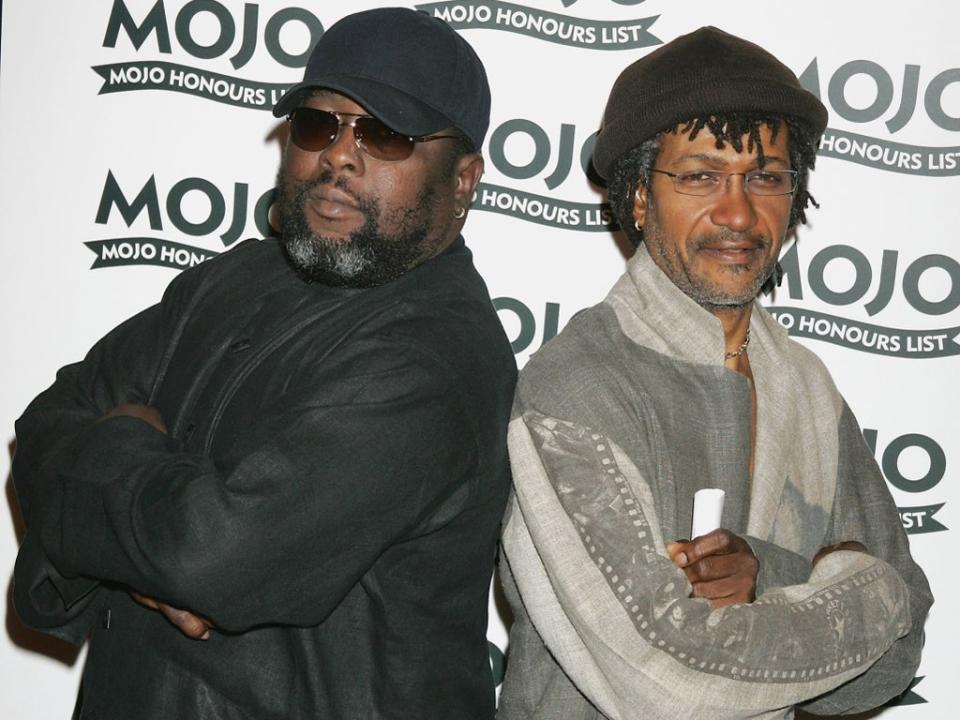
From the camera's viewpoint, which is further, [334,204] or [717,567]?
[334,204]

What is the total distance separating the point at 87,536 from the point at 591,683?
1.00 meters

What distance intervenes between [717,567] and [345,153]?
1.09 meters

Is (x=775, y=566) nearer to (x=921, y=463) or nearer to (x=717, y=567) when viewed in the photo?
(x=717, y=567)

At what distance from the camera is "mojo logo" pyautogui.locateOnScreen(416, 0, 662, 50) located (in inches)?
137

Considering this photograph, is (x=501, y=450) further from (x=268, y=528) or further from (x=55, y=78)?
(x=55, y=78)

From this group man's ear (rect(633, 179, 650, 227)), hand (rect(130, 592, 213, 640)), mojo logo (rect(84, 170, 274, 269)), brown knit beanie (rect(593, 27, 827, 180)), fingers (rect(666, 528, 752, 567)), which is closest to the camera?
hand (rect(130, 592, 213, 640))

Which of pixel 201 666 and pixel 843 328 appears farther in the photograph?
pixel 843 328

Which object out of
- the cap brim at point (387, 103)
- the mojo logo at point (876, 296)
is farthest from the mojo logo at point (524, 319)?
the cap brim at point (387, 103)

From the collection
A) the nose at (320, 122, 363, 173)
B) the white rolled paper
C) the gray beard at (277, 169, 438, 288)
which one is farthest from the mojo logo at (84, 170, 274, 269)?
the white rolled paper

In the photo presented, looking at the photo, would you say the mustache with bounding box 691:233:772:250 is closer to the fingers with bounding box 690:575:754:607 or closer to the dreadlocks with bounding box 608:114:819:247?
the dreadlocks with bounding box 608:114:819:247

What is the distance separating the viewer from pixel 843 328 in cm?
355

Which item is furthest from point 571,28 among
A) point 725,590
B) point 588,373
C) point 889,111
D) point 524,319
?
point 725,590

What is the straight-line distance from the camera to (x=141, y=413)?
2.46 m

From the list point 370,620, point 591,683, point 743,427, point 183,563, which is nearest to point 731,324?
point 743,427
